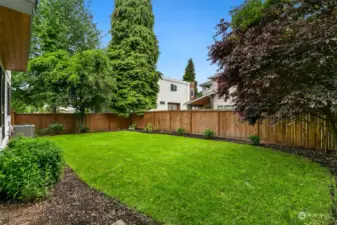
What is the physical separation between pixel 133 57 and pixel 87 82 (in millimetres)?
5552

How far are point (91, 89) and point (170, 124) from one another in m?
5.88

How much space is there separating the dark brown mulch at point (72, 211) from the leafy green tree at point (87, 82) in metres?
10.0

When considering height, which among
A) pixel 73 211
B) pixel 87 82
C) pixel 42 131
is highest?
pixel 87 82

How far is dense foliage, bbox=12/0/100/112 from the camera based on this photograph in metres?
12.8

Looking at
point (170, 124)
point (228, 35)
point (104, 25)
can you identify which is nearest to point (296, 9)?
point (228, 35)

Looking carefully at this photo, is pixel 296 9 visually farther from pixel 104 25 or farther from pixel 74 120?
pixel 104 25

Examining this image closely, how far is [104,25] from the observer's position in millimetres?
19781

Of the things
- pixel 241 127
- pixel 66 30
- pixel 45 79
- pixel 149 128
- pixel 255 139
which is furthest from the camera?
pixel 66 30

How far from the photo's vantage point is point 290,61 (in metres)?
5.01

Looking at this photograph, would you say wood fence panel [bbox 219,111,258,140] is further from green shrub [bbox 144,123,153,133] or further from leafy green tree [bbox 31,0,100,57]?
leafy green tree [bbox 31,0,100,57]

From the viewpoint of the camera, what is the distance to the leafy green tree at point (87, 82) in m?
12.9

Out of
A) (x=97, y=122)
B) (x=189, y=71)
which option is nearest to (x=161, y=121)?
(x=97, y=122)

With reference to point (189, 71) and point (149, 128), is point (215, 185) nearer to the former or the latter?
point (149, 128)

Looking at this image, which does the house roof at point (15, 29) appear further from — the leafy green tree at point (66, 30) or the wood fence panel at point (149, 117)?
the wood fence panel at point (149, 117)
